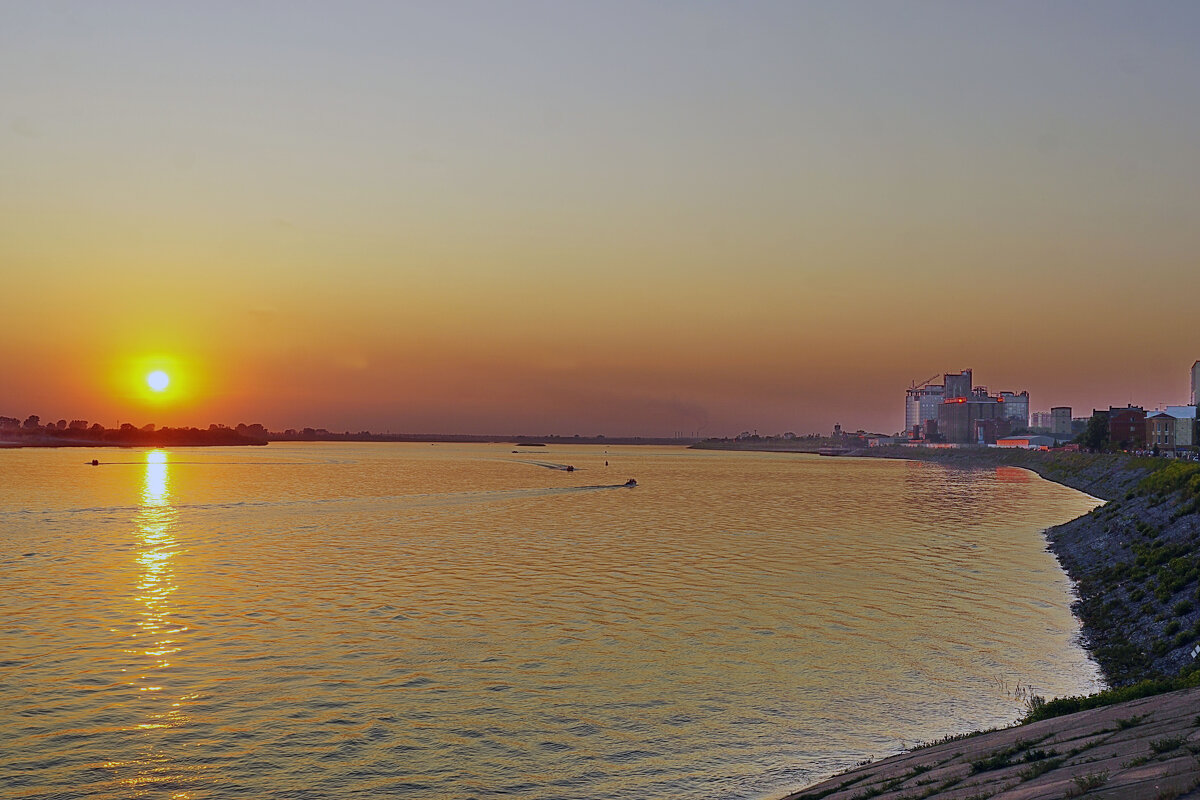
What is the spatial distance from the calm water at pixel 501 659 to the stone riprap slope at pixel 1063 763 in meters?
2.57

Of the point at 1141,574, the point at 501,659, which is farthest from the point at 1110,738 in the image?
the point at 1141,574

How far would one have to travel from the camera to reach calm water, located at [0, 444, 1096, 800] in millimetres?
17719

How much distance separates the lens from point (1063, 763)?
12969mm

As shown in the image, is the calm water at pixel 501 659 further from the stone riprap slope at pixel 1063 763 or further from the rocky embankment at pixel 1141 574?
the stone riprap slope at pixel 1063 763

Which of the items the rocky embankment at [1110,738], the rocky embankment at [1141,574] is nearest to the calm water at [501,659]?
the rocky embankment at [1141,574]

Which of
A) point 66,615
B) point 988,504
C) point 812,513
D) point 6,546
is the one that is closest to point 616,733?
point 66,615

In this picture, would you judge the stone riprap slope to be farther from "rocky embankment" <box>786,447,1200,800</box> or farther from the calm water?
the calm water

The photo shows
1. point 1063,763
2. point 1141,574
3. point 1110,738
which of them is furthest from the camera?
point 1141,574

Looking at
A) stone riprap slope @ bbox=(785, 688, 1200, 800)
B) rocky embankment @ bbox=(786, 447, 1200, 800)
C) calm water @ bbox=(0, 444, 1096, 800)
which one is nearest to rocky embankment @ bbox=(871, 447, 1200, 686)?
rocky embankment @ bbox=(786, 447, 1200, 800)

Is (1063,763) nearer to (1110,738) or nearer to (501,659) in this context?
(1110,738)

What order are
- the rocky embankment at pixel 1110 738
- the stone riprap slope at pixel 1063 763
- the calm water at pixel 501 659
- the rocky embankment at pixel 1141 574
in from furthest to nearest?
the rocky embankment at pixel 1141 574
the calm water at pixel 501 659
the rocky embankment at pixel 1110 738
the stone riprap slope at pixel 1063 763

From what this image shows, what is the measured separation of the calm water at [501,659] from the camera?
58.1 ft

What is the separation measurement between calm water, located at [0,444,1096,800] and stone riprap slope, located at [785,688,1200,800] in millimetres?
2573

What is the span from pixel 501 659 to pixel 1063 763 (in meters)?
16.8
